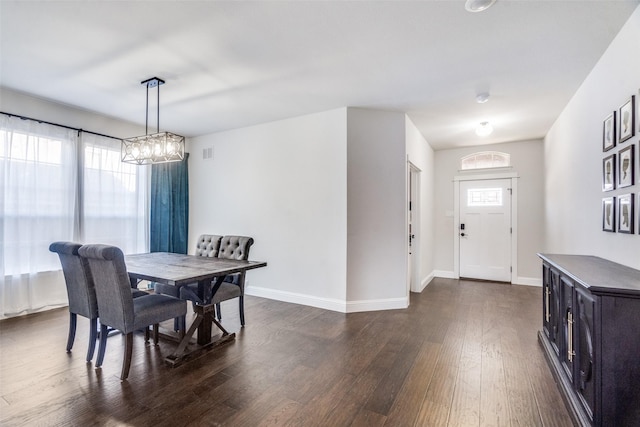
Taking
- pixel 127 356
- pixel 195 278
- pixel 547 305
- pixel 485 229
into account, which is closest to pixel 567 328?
pixel 547 305

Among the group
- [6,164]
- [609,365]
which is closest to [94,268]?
[6,164]

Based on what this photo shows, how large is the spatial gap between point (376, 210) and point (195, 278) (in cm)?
236

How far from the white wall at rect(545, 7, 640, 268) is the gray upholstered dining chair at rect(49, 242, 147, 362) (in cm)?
396

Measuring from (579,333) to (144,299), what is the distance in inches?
123

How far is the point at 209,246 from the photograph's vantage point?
3.85 metres

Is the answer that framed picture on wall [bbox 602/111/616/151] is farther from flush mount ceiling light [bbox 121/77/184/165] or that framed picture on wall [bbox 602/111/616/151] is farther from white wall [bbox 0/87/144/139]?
white wall [bbox 0/87/144/139]

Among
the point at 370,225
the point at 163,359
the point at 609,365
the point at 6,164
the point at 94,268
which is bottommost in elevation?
the point at 163,359

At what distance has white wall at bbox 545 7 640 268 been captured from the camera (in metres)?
2.05

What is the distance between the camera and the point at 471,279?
563 cm

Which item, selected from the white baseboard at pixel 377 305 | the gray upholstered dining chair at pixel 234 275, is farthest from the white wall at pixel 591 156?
the gray upholstered dining chair at pixel 234 275

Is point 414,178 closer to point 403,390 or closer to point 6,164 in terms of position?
point 403,390

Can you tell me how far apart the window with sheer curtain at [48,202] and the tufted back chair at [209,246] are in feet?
4.84

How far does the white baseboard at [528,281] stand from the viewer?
5.10 metres

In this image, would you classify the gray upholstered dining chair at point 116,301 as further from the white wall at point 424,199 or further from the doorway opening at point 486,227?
the doorway opening at point 486,227
